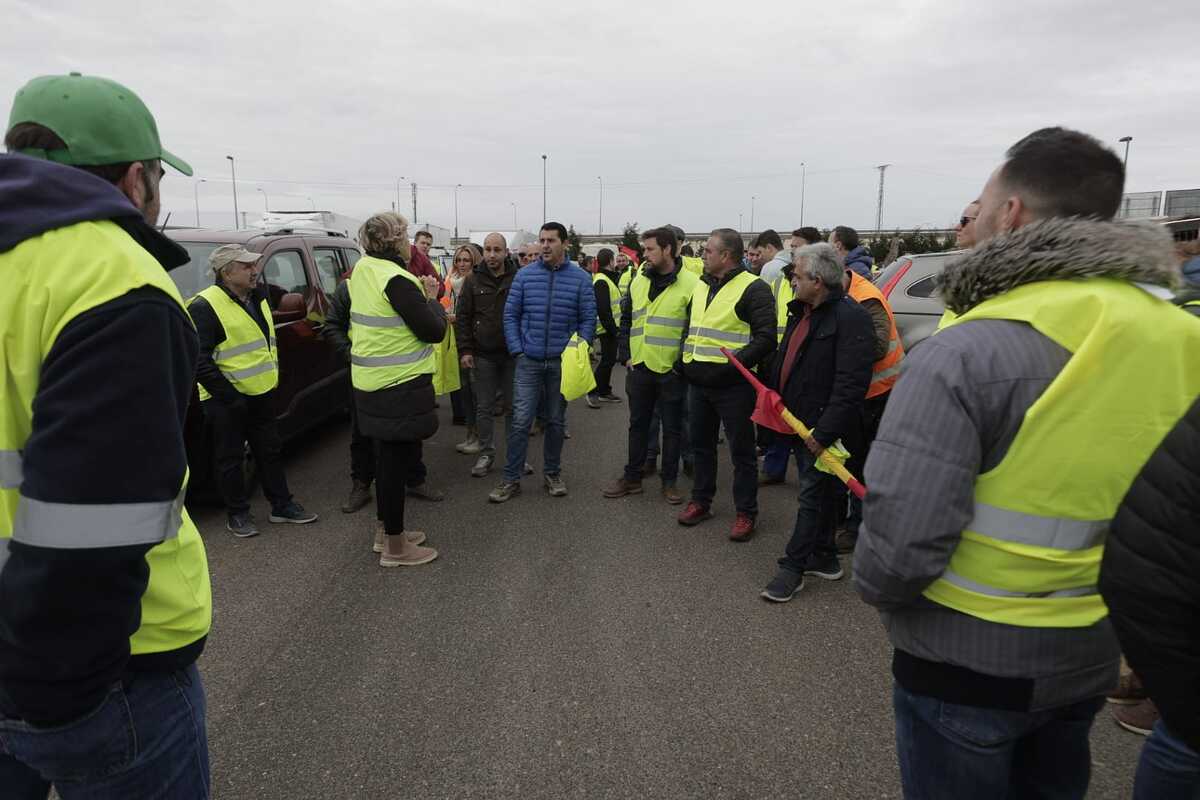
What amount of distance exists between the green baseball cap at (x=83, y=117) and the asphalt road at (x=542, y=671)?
2144 millimetres

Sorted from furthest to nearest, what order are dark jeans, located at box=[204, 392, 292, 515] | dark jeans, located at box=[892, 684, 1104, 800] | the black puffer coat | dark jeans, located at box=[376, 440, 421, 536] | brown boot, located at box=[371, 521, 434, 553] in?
1. dark jeans, located at box=[204, 392, 292, 515]
2. brown boot, located at box=[371, 521, 434, 553]
3. dark jeans, located at box=[376, 440, 421, 536]
4. dark jeans, located at box=[892, 684, 1104, 800]
5. the black puffer coat

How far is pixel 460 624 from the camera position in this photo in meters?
3.66

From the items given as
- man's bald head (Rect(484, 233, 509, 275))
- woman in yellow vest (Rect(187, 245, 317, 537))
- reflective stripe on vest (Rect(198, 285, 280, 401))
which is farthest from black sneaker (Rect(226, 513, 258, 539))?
man's bald head (Rect(484, 233, 509, 275))

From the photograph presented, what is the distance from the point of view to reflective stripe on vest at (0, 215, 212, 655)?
1.06 metres

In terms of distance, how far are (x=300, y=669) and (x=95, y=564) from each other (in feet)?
8.03

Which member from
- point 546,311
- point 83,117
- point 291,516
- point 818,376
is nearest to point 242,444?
point 291,516

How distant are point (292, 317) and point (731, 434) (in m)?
3.63

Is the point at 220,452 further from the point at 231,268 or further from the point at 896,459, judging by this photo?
the point at 896,459

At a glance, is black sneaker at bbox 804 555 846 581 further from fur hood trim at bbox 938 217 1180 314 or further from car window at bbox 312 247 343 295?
car window at bbox 312 247 343 295

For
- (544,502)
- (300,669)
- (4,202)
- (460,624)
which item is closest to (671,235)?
(544,502)

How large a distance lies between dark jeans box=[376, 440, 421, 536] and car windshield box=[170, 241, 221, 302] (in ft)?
7.57

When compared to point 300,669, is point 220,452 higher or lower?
higher

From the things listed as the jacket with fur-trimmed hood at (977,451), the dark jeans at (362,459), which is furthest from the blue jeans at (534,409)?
the jacket with fur-trimmed hood at (977,451)

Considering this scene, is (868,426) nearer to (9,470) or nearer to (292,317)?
(9,470)
